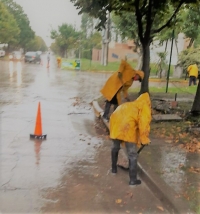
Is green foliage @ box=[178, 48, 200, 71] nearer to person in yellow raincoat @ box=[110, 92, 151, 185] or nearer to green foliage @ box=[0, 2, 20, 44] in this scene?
person in yellow raincoat @ box=[110, 92, 151, 185]

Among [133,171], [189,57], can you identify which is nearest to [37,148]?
[133,171]

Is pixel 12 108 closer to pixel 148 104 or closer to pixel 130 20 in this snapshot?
pixel 148 104

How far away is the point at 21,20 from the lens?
182 ft

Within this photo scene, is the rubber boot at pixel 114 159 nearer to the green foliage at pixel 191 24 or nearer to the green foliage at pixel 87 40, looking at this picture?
the green foliage at pixel 191 24

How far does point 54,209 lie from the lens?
366cm

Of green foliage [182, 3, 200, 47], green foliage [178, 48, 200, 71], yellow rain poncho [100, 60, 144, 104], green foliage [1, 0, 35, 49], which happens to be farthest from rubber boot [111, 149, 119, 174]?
green foliage [1, 0, 35, 49]

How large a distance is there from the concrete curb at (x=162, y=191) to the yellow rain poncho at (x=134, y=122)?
60 cm

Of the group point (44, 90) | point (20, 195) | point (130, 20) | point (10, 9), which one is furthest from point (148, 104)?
point (10, 9)

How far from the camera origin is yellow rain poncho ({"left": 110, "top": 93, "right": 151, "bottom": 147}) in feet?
13.5

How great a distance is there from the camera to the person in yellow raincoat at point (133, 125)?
13.5 ft

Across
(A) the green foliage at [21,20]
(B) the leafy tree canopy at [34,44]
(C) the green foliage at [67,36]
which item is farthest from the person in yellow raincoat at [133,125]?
(B) the leafy tree canopy at [34,44]

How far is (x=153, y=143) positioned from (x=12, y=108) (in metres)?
5.06

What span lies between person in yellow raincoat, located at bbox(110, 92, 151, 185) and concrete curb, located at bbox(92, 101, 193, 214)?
0.69ft

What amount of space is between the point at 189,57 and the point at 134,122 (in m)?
20.6
